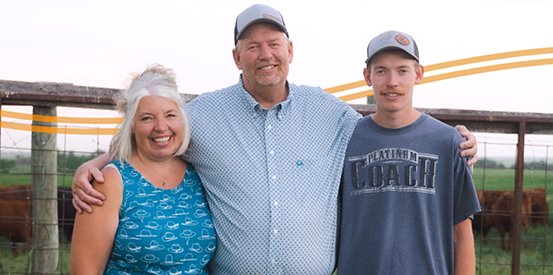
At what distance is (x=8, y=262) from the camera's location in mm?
5355

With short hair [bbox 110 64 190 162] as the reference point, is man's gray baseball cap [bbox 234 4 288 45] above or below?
above

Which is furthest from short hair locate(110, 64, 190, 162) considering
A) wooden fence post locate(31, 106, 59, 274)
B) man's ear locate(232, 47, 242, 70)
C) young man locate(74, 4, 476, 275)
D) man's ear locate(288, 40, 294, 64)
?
wooden fence post locate(31, 106, 59, 274)

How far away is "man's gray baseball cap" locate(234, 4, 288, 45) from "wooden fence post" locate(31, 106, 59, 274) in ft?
6.83

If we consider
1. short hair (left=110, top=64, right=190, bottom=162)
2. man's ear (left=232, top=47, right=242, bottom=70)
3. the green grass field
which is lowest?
the green grass field

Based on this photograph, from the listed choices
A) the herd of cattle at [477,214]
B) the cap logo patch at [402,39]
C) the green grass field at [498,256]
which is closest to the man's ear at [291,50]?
the cap logo patch at [402,39]

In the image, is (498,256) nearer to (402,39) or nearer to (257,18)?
(402,39)

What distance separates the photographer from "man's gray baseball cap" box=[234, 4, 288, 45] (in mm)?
2568

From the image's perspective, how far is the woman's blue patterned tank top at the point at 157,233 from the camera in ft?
7.31

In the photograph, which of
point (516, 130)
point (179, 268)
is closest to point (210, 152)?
point (179, 268)

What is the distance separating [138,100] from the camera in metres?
2.34

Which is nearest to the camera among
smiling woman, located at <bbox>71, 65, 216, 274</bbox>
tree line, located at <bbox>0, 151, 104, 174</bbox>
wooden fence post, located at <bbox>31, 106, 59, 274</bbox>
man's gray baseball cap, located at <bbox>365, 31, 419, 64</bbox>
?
smiling woman, located at <bbox>71, 65, 216, 274</bbox>

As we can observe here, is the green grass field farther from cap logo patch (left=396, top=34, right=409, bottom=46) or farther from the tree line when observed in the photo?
cap logo patch (left=396, top=34, right=409, bottom=46)

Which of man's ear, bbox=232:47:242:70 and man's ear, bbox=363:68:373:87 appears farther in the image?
man's ear, bbox=232:47:242:70

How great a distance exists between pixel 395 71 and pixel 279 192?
0.85 meters
